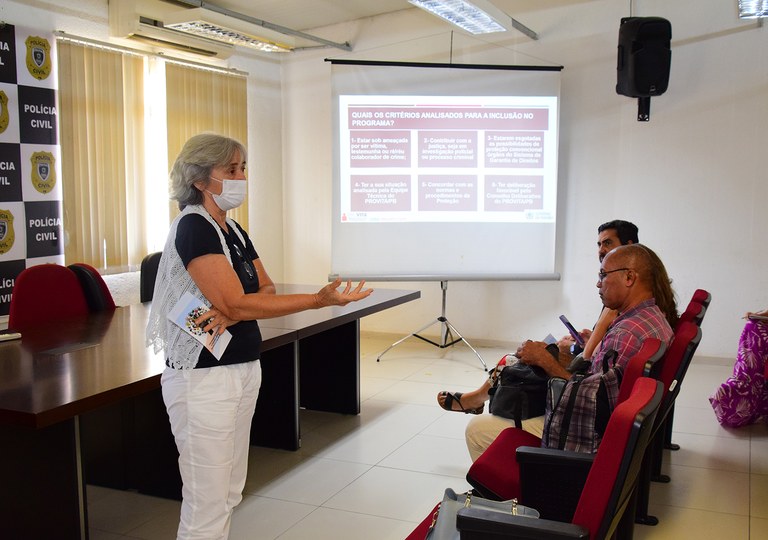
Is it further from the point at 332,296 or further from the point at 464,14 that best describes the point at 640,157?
the point at 332,296

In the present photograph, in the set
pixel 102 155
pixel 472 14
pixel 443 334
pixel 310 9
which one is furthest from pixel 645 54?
pixel 102 155

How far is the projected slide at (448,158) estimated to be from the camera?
18.9 feet

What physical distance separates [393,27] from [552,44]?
152 centimetres

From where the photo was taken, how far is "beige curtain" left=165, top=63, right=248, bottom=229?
590 centimetres

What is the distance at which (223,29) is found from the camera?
5441 millimetres

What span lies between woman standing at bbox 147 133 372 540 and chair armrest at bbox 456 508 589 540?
0.82 m

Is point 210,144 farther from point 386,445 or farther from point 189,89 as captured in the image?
point 189,89

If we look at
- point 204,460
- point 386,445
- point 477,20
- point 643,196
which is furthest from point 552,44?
point 204,460

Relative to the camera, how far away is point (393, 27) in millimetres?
6566

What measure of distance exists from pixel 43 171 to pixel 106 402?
3.41m

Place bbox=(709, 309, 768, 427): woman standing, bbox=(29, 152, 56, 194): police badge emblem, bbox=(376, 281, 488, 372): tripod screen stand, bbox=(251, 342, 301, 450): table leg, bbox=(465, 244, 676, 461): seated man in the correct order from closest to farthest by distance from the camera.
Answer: bbox=(465, 244, 676, 461): seated man, bbox=(251, 342, 301, 450): table leg, bbox=(709, 309, 768, 427): woman standing, bbox=(29, 152, 56, 194): police badge emblem, bbox=(376, 281, 488, 372): tripod screen stand

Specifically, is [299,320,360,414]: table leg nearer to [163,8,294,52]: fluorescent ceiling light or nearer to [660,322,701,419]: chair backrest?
[660,322,701,419]: chair backrest

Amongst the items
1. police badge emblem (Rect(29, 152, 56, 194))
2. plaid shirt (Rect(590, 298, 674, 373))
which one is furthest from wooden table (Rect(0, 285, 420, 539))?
police badge emblem (Rect(29, 152, 56, 194))

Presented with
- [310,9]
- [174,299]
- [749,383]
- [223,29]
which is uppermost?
[310,9]
